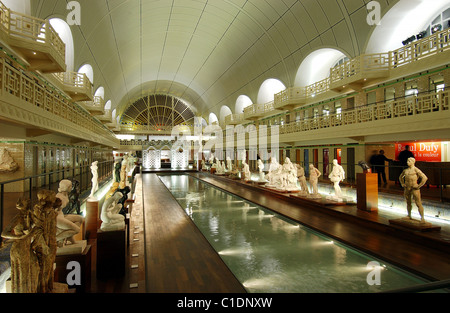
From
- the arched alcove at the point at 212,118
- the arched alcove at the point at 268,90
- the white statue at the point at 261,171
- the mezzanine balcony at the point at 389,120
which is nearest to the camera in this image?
the mezzanine balcony at the point at 389,120

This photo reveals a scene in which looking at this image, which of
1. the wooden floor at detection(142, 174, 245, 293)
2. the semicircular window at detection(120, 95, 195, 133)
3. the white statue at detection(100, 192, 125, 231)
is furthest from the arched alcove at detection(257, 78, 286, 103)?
the white statue at detection(100, 192, 125, 231)

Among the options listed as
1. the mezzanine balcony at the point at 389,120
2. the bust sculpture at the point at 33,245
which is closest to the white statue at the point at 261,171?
the mezzanine balcony at the point at 389,120

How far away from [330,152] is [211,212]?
13.7m

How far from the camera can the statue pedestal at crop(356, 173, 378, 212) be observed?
8.76m

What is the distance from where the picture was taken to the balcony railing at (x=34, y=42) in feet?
29.7

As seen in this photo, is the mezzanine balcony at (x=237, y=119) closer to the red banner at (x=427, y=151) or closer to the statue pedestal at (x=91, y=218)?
the red banner at (x=427, y=151)

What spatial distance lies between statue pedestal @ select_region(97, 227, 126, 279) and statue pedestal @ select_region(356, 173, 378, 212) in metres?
7.99

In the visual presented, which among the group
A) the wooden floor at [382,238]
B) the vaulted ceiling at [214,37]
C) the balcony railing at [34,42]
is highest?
the vaulted ceiling at [214,37]

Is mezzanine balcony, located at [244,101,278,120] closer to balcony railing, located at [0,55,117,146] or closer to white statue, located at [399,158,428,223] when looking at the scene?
balcony railing, located at [0,55,117,146]

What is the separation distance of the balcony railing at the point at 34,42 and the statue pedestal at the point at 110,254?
8.98 meters

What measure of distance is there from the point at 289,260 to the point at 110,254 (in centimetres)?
351

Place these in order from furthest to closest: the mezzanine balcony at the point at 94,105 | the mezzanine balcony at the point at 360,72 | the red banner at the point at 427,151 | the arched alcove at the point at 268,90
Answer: the arched alcove at the point at 268,90 → the mezzanine balcony at the point at 94,105 → the red banner at the point at 427,151 → the mezzanine balcony at the point at 360,72

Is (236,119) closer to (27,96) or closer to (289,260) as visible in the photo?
(27,96)

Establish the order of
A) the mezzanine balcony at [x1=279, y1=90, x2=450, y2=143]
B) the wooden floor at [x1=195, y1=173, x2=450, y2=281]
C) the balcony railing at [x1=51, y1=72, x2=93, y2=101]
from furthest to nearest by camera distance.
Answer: the balcony railing at [x1=51, y1=72, x2=93, y2=101]
the mezzanine balcony at [x1=279, y1=90, x2=450, y2=143]
the wooden floor at [x1=195, y1=173, x2=450, y2=281]
